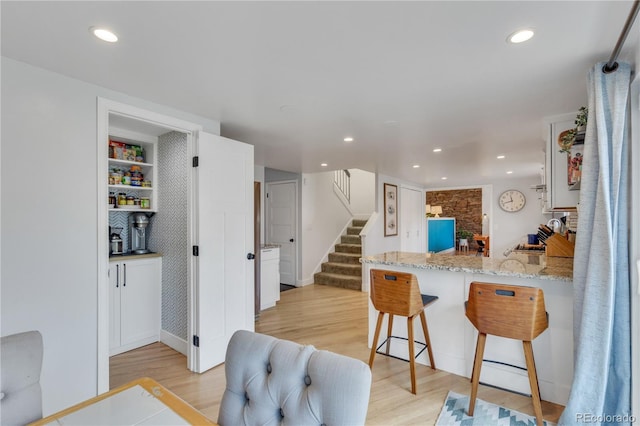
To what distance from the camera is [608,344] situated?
1708 mm

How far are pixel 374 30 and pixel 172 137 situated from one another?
248cm

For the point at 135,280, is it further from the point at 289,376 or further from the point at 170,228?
the point at 289,376

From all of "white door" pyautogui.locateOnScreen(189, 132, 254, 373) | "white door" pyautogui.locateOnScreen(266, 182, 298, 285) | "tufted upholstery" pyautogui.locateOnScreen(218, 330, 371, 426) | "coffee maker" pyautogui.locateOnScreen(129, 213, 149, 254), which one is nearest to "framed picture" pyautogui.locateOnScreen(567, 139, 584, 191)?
"tufted upholstery" pyautogui.locateOnScreen(218, 330, 371, 426)

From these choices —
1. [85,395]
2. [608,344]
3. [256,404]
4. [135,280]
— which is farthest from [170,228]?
[608,344]

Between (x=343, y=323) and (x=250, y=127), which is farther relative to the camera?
(x=343, y=323)

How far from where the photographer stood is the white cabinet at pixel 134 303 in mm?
3049

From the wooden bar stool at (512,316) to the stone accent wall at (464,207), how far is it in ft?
27.2

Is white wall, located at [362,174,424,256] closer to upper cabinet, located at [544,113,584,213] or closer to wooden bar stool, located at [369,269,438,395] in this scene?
wooden bar stool, located at [369,269,438,395]

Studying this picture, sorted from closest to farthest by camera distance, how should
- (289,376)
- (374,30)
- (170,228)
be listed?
(289,376), (374,30), (170,228)

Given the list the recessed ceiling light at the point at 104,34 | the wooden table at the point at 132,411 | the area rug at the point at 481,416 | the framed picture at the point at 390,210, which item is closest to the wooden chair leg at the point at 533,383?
the area rug at the point at 481,416

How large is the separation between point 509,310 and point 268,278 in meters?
3.37

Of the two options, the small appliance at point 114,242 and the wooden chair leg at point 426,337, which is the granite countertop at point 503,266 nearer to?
the wooden chair leg at point 426,337

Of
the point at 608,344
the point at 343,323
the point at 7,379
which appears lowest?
the point at 343,323

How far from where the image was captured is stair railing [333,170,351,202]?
7.33 metres
